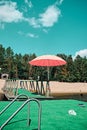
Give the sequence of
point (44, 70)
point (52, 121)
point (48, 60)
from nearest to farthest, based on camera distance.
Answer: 1. point (52, 121)
2. point (48, 60)
3. point (44, 70)

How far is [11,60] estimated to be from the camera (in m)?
80.2

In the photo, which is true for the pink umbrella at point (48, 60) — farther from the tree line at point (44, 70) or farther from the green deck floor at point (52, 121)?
the tree line at point (44, 70)

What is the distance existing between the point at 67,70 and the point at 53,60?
61612mm

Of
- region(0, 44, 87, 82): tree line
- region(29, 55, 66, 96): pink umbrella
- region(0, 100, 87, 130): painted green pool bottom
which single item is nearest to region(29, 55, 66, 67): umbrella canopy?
region(29, 55, 66, 96): pink umbrella

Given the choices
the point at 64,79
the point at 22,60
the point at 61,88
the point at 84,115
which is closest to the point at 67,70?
the point at 64,79

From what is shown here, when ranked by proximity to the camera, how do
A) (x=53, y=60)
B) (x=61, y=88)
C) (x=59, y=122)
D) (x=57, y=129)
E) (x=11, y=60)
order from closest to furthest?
1. (x=57, y=129)
2. (x=59, y=122)
3. (x=53, y=60)
4. (x=61, y=88)
5. (x=11, y=60)

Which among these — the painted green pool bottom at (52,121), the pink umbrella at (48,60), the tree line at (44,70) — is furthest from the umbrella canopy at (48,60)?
the tree line at (44,70)

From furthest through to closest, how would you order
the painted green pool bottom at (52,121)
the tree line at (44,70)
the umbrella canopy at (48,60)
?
the tree line at (44,70) → the umbrella canopy at (48,60) → the painted green pool bottom at (52,121)

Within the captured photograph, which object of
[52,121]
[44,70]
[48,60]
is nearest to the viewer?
[52,121]

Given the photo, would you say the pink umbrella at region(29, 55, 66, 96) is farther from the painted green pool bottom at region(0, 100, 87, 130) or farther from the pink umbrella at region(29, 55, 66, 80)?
the painted green pool bottom at region(0, 100, 87, 130)

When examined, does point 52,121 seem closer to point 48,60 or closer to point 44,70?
point 48,60

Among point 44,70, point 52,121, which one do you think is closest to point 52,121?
point 52,121

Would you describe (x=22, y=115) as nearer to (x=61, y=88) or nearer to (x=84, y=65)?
(x=61, y=88)

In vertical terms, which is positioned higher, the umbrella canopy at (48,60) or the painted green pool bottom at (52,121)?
the umbrella canopy at (48,60)
